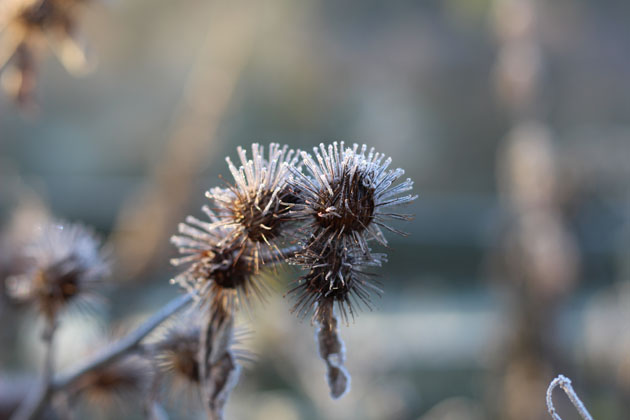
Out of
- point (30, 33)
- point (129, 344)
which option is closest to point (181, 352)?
point (129, 344)

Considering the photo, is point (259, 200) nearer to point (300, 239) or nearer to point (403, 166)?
point (300, 239)

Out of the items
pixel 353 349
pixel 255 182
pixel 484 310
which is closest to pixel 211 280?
pixel 255 182

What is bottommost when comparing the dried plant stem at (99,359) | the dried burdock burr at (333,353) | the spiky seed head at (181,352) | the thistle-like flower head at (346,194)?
the dried burdock burr at (333,353)

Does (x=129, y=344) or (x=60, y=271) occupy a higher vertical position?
(x=60, y=271)

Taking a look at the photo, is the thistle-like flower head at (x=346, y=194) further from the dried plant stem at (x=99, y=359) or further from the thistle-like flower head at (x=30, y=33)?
the thistle-like flower head at (x=30, y=33)

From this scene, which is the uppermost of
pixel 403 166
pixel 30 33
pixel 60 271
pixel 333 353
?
pixel 403 166

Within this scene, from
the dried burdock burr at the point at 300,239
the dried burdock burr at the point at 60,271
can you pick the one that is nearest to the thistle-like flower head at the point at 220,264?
the dried burdock burr at the point at 300,239

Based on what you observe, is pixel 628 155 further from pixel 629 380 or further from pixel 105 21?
pixel 105 21

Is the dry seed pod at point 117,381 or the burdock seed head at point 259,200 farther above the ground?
the burdock seed head at point 259,200
